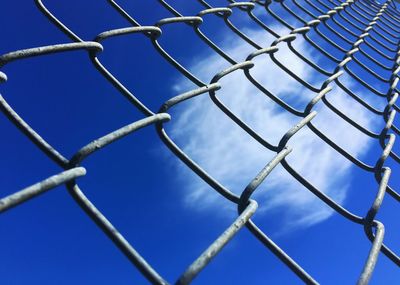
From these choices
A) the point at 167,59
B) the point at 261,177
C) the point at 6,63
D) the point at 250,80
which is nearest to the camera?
the point at 6,63

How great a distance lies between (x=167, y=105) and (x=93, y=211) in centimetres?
58

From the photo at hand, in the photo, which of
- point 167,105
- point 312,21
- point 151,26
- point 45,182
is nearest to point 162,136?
point 167,105

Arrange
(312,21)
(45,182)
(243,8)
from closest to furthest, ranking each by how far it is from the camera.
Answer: (45,182) < (243,8) < (312,21)

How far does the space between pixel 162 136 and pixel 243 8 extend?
1.62m

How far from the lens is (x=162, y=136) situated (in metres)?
1.38

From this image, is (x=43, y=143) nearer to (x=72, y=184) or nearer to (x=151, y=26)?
(x=72, y=184)

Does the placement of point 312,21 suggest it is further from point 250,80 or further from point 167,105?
point 167,105

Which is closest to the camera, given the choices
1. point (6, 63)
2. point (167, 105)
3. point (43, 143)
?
point (43, 143)

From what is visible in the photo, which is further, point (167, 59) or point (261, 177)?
point (167, 59)

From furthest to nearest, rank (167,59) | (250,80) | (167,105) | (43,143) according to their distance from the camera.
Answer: (250,80)
(167,59)
(167,105)
(43,143)

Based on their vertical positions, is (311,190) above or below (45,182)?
below

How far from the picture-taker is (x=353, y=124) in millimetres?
2152

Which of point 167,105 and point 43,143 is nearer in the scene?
point 43,143

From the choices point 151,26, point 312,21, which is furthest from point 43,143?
point 312,21
